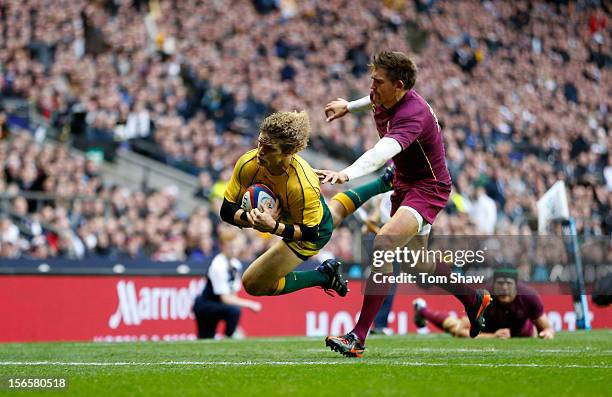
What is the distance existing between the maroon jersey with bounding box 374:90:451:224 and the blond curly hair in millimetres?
907

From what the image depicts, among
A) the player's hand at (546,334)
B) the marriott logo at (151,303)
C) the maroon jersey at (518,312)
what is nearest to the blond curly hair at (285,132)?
the maroon jersey at (518,312)

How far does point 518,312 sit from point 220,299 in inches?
159

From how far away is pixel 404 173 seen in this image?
29.7 ft

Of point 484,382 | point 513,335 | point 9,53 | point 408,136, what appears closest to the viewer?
point 484,382

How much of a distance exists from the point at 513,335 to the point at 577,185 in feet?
41.1

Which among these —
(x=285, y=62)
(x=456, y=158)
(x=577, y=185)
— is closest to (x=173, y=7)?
(x=285, y=62)

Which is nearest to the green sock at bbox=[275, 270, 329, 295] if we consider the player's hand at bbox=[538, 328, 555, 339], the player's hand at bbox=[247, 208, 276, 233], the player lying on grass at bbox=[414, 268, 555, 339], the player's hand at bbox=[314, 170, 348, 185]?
the player's hand at bbox=[247, 208, 276, 233]

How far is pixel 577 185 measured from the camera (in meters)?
24.4

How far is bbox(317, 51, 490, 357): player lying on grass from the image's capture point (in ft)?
27.9

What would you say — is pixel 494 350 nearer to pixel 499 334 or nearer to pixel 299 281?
pixel 299 281

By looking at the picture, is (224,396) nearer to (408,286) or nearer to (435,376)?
(435,376)

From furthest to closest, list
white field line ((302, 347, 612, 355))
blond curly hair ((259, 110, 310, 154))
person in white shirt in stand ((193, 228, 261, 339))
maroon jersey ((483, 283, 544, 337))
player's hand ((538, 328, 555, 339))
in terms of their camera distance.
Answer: person in white shirt in stand ((193, 228, 261, 339)) < maroon jersey ((483, 283, 544, 337)) < player's hand ((538, 328, 555, 339)) < white field line ((302, 347, 612, 355)) < blond curly hair ((259, 110, 310, 154))

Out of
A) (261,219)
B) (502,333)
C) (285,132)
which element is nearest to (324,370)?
(261,219)

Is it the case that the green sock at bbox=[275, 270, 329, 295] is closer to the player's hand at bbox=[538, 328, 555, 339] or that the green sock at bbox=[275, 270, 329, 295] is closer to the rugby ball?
the rugby ball
